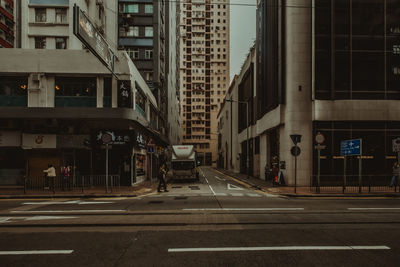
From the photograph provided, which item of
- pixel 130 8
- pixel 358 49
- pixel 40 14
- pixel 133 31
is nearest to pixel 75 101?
pixel 40 14

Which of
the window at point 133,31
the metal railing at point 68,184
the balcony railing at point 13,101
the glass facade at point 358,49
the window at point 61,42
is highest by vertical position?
the window at point 133,31

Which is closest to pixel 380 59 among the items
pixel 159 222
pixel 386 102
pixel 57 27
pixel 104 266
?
pixel 386 102

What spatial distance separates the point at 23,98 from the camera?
68.9 ft

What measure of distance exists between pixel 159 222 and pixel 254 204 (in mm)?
5284

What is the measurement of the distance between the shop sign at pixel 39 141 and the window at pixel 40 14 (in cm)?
1587

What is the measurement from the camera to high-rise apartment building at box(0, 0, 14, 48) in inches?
1865

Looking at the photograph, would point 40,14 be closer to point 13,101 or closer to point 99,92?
point 13,101

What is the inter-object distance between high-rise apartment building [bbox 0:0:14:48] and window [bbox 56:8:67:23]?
23.1 metres

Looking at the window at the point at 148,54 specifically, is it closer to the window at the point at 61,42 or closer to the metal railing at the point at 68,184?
the window at the point at 61,42

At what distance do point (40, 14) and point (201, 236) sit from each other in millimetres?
31871

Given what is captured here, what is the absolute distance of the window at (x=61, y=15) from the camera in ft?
100

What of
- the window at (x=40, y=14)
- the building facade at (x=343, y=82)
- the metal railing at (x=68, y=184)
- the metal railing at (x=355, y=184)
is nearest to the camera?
the metal railing at (x=355, y=184)

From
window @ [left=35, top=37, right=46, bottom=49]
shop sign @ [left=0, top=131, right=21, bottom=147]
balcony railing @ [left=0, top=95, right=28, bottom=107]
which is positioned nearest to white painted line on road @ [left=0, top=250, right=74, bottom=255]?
shop sign @ [left=0, top=131, right=21, bottom=147]

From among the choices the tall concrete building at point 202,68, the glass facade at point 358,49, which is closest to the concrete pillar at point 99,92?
the glass facade at point 358,49
